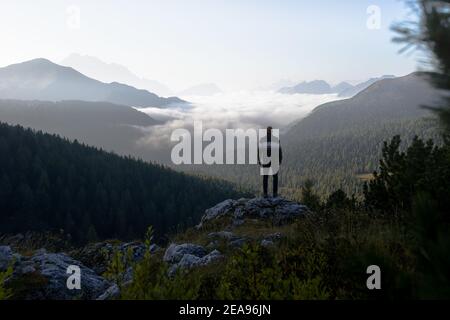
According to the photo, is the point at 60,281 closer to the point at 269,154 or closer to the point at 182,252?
the point at 182,252

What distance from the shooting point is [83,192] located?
122 metres

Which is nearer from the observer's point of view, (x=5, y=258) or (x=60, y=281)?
(x=60, y=281)

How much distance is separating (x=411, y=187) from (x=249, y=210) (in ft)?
25.7

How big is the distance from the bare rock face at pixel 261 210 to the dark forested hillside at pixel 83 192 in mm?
81399

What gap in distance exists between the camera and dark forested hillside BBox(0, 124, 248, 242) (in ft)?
372

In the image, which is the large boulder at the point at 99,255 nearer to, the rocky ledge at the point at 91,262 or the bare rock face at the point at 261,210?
the rocky ledge at the point at 91,262

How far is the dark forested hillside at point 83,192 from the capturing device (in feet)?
372

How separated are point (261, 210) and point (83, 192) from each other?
114332 millimetres

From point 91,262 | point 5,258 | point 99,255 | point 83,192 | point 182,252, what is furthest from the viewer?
point 83,192

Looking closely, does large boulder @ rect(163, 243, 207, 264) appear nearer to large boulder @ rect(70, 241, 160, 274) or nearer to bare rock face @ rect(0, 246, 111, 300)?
bare rock face @ rect(0, 246, 111, 300)

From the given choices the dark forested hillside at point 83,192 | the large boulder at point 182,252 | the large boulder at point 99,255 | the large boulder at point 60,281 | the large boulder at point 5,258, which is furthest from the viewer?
the dark forested hillside at point 83,192

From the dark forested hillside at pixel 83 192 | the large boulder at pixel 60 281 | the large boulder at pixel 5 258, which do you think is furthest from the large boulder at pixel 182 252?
the dark forested hillside at pixel 83 192

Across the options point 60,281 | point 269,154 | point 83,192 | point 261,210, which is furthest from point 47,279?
point 83,192
